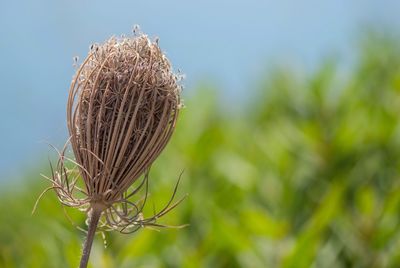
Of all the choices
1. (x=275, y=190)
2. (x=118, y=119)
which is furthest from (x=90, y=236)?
(x=275, y=190)

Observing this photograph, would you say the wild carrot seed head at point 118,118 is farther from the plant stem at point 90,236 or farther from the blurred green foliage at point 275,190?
the blurred green foliage at point 275,190

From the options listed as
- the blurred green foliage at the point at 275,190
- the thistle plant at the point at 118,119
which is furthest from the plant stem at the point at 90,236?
Answer: the blurred green foliage at the point at 275,190

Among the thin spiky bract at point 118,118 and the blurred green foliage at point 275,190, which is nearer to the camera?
the thin spiky bract at point 118,118

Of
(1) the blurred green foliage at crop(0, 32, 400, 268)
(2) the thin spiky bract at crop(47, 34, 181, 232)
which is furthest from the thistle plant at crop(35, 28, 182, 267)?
(1) the blurred green foliage at crop(0, 32, 400, 268)

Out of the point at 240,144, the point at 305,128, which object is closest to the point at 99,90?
the point at 305,128

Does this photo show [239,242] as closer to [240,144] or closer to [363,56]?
[240,144]

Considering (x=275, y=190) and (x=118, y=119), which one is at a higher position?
(x=275, y=190)

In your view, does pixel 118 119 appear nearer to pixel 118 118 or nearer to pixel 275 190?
pixel 118 118

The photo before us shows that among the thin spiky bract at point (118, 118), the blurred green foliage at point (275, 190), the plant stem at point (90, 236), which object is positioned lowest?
the plant stem at point (90, 236)
